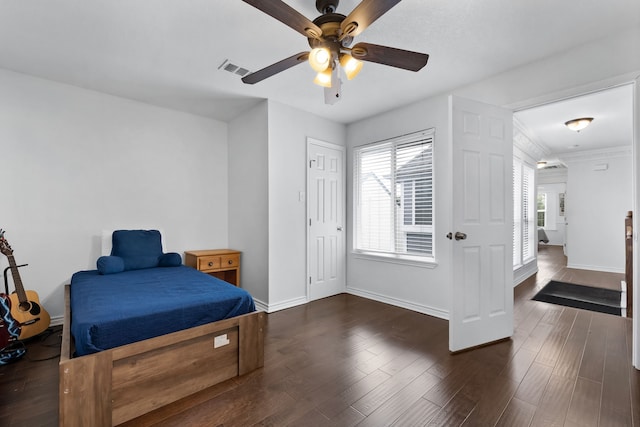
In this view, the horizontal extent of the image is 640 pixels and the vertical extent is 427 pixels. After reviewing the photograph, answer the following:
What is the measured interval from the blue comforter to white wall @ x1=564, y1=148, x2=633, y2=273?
24.8 feet

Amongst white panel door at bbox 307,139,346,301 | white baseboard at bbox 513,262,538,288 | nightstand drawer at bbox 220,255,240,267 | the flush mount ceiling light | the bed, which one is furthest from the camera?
white baseboard at bbox 513,262,538,288

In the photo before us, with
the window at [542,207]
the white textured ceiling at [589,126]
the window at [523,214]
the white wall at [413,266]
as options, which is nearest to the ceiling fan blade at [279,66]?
the white wall at [413,266]

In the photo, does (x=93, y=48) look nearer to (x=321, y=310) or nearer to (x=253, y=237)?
(x=253, y=237)

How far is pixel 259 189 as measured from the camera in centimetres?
373

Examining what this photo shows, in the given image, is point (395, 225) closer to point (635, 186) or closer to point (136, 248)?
point (635, 186)

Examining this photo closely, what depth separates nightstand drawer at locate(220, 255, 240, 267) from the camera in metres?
3.84

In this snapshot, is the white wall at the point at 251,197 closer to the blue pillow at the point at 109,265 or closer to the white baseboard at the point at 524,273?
the blue pillow at the point at 109,265

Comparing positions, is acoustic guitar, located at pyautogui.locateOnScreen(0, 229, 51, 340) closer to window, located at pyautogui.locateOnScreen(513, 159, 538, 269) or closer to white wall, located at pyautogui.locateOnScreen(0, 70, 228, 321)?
white wall, located at pyautogui.locateOnScreen(0, 70, 228, 321)

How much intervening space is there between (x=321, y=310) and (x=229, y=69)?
9.62 ft

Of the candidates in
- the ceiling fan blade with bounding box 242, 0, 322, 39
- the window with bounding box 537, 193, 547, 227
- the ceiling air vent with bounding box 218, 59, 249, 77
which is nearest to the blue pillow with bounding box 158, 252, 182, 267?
the ceiling air vent with bounding box 218, 59, 249, 77

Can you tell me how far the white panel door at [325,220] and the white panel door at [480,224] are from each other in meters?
1.97

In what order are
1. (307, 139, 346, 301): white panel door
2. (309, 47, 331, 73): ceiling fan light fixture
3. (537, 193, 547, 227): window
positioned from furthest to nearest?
(537, 193, 547, 227): window
(307, 139, 346, 301): white panel door
(309, 47, 331, 73): ceiling fan light fixture

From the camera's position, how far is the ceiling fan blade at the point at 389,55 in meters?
1.77

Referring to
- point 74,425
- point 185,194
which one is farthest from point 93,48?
point 74,425
